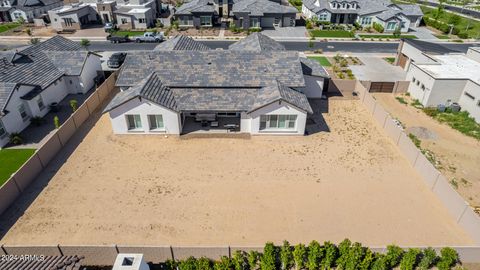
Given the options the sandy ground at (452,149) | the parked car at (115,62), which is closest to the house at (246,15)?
the parked car at (115,62)

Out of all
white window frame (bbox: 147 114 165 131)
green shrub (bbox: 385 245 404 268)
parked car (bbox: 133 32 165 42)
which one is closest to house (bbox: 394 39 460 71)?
green shrub (bbox: 385 245 404 268)

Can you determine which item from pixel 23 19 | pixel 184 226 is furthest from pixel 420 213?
pixel 23 19

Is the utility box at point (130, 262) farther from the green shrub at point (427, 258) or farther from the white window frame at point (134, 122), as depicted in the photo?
the white window frame at point (134, 122)

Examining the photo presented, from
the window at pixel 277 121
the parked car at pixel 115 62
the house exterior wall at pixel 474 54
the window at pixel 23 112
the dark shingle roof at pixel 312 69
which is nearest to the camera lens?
the window at pixel 277 121

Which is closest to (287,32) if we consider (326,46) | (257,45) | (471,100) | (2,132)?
(326,46)

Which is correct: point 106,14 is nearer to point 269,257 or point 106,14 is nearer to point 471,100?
point 269,257

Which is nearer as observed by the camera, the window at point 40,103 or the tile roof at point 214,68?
the tile roof at point 214,68

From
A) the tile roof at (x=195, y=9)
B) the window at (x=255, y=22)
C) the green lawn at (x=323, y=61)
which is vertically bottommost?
the green lawn at (x=323, y=61)

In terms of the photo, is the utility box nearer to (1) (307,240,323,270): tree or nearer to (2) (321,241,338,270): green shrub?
(1) (307,240,323,270): tree
